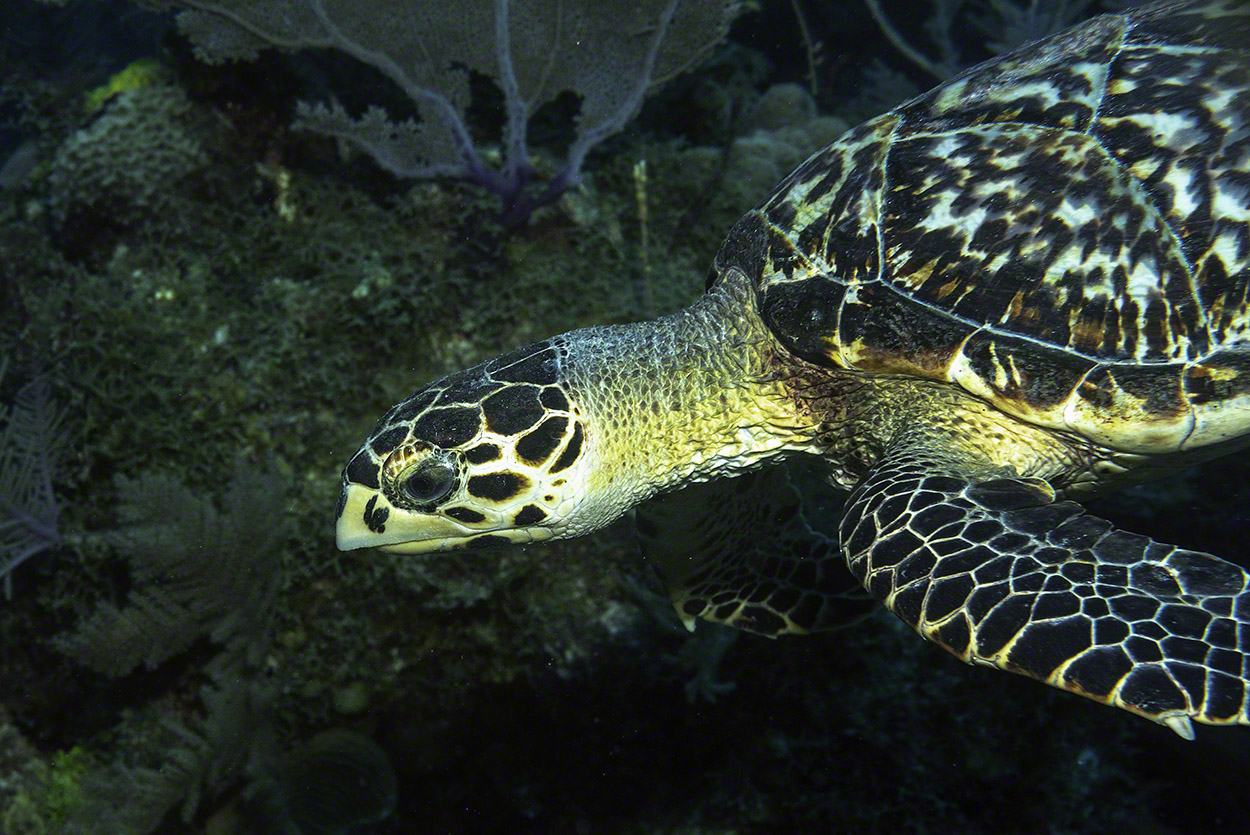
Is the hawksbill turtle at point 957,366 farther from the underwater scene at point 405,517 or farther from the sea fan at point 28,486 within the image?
the sea fan at point 28,486

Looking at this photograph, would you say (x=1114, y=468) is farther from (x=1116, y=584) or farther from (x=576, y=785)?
(x=576, y=785)

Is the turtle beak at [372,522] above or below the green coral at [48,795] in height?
above

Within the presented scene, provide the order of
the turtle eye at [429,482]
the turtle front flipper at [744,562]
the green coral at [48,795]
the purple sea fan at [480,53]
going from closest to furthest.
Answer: the turtle eye at [429,482], the turtle front flipper at [744,562], the green coral at [48,795], the purple sea fan at [480,53]

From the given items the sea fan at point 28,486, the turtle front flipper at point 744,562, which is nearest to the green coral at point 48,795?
the sea fan at point 28,486

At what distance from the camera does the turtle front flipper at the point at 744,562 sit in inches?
94.0

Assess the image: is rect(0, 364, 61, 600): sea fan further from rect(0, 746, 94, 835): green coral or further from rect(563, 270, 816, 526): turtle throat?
rect(563, 270, 816, 526): turtle throat

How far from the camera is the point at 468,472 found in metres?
1.97

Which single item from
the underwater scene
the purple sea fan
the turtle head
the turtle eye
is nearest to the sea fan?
the underwater scene

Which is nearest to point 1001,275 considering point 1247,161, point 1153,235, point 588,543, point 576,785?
point 1153,235

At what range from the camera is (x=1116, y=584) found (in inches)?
56.9

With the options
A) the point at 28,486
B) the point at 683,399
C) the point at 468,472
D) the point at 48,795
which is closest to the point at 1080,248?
the point at 683,399

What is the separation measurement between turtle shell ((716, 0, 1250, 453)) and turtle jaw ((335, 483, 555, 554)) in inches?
47.2

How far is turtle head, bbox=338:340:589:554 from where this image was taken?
6.46 ft

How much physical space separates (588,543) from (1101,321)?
2.09m
